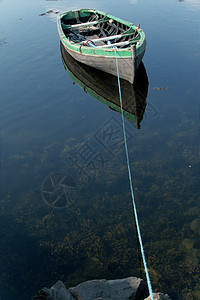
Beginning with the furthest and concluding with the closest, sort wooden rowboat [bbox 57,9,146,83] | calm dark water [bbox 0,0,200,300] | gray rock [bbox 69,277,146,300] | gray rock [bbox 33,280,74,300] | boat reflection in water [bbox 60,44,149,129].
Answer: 1. wooden rowboat [bbox 57,9,146,83]
2. boat reflection in water [bbox 60,44,149,129]
3. calm dark water [bbox 0,0,200,300]
4. gray rock [bbox 69,277,146,300]
5. gray rock [bbox 33,280,74,300]

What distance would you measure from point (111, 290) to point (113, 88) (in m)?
10.1

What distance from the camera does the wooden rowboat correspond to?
11188 millimetres

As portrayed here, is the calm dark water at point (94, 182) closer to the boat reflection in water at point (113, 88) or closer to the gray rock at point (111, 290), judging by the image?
the boat reflection in water at point (113, 88)

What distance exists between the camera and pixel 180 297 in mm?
4891

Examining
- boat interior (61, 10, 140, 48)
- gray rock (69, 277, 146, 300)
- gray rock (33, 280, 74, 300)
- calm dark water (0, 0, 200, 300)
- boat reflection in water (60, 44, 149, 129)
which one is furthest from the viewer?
boat interior (61, 10, 140, 48)

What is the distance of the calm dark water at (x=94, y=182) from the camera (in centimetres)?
562

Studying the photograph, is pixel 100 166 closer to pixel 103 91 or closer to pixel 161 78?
pixel 103 91

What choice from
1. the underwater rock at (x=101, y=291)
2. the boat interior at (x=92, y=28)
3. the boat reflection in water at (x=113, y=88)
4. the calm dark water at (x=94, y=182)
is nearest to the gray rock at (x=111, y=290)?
the underwater rock at (x=101, y=291)

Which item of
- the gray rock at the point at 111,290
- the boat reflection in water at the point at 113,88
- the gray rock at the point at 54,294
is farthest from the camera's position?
the boat reflection in water at the point at 113,88

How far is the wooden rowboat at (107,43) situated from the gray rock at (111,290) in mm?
9143

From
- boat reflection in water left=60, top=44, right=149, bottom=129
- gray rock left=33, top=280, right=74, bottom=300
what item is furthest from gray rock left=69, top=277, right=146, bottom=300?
boat reflection in water left=60, top=44, right=149, bottom=129

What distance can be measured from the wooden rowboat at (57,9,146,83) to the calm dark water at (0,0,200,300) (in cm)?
154

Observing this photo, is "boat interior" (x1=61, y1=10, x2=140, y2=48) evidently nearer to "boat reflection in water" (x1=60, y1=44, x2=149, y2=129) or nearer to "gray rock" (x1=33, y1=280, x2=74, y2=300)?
"boat reflection in water" (x1=60, y1=44, x2=149, y2=129)

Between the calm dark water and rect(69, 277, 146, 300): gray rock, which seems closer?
rect(69, 277, 146, 300): gray rock
